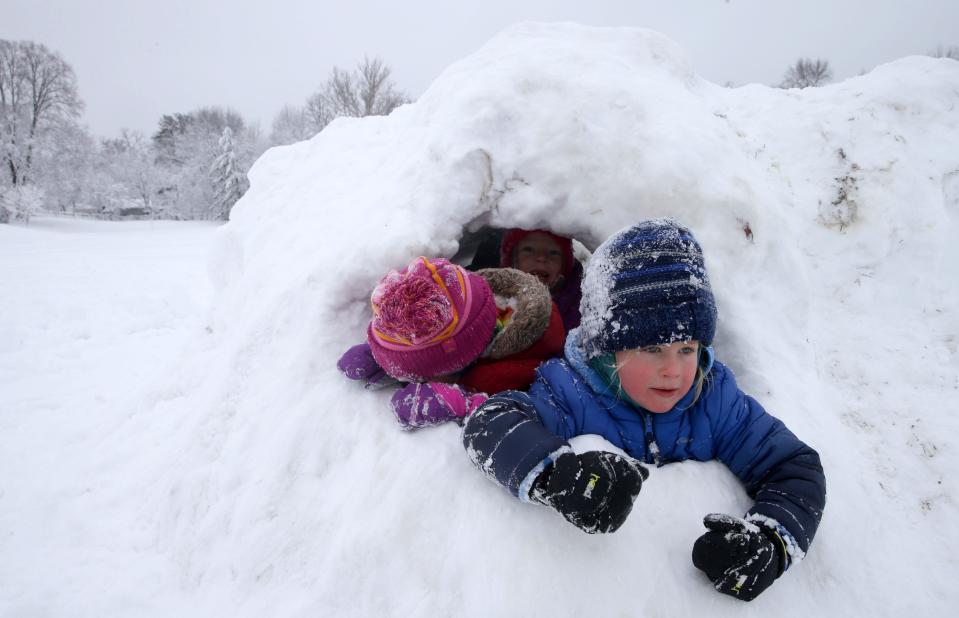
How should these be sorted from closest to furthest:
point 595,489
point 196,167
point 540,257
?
point 595,489 → point 540,257 → point 196,167

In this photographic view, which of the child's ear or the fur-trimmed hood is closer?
the child's ear

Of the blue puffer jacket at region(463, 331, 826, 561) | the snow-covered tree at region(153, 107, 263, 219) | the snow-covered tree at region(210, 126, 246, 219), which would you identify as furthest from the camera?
the snow-covered tree at region(153, 107, 263, 219)

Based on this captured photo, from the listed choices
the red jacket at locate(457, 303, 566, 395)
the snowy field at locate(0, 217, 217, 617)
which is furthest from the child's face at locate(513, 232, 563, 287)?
the snowy field at locate(0, 217, 217, 617)

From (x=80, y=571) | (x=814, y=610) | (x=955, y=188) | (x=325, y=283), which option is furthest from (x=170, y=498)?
(x=955, y=188)

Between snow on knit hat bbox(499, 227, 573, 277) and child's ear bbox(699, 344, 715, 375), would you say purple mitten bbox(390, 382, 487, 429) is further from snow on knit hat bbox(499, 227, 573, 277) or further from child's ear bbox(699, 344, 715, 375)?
snow on knit hat bbox(499, 227, 573, 277)

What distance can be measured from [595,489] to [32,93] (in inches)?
1461

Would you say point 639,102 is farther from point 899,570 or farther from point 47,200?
point 47,200

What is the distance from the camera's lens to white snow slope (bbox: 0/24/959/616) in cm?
143

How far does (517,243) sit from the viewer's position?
3.05 metres

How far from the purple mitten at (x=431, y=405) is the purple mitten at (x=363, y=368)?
287 millimetres

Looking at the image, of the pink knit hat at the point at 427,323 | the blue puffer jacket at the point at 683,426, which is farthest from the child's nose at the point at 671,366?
the pink knit hat at the point at 427,323

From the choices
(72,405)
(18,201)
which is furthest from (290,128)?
(72,405)

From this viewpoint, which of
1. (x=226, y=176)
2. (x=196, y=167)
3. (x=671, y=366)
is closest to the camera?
(x=671, y=366)

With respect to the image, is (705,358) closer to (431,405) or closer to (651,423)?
(651,423)
